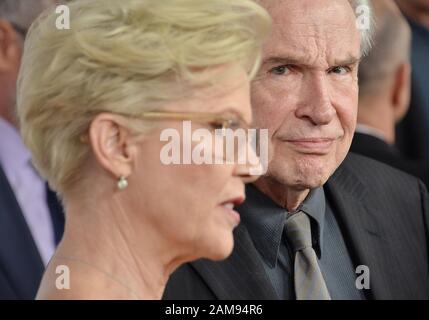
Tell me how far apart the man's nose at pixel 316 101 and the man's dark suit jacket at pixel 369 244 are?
351 mm

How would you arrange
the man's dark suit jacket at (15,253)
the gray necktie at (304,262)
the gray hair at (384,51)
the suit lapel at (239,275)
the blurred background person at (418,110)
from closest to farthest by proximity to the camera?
1. the suit lapel at (239,275)
2. the gray necktie at (304,262)
3. the man's dark suit jacket at (15,253)
4. the gray hair at (384,51)
5. the blurred background person at (418,110)

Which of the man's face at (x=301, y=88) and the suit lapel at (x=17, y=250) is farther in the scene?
the suit lapel at (x=17, y=250)

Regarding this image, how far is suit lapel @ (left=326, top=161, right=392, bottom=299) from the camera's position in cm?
298

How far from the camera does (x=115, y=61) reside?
6.82 feet

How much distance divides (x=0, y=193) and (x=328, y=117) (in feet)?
4.08

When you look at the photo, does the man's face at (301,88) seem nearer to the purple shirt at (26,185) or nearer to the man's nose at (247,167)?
the man's nose at (247,167)

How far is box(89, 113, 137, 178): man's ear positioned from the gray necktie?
0.84 meters

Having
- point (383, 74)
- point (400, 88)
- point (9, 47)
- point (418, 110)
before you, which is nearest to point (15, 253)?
point (9, 47)

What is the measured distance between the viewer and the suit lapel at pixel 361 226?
117 inches

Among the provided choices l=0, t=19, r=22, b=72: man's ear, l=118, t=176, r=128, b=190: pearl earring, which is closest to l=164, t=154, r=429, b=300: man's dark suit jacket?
l=118, t=176, r=128, b=190: pearl earring

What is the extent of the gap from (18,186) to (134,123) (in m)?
1.86

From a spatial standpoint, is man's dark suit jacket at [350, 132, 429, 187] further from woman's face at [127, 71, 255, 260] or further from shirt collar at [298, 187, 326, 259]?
woman's face at [127, 71, 255, 260]

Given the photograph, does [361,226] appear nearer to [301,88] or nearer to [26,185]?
[301,88]

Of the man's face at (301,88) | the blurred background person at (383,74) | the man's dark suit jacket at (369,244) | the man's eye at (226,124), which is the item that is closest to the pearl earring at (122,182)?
the man's eye at (226,124)
